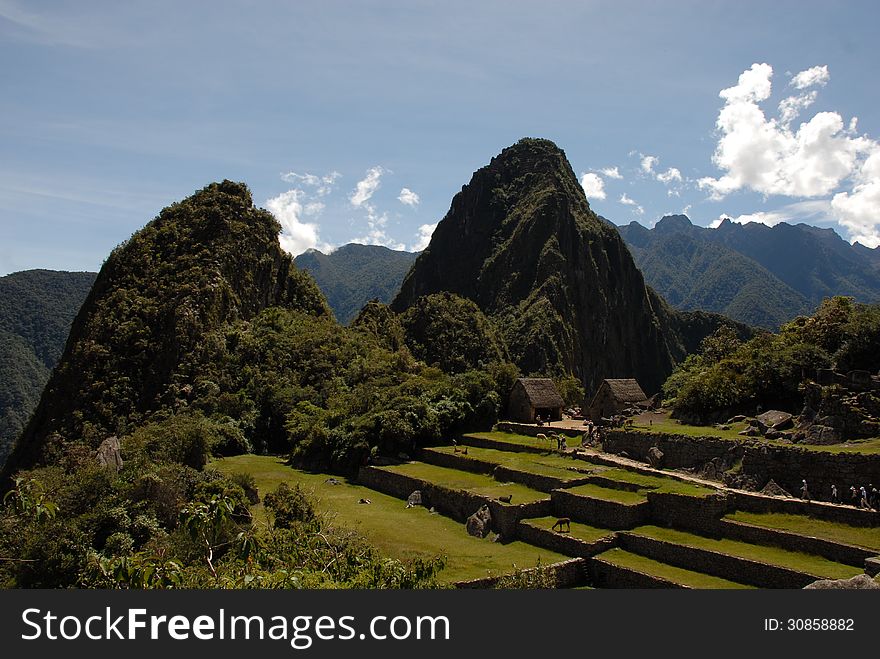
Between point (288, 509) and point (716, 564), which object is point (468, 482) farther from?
point (716, 564)

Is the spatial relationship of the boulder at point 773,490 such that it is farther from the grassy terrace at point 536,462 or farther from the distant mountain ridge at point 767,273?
the distant mountain ridge at point 767,273

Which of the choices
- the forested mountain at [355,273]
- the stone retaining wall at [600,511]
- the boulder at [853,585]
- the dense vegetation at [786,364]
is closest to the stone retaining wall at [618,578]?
the stone retaining wall at [600,511]

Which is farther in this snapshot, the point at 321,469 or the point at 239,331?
the point at 239,331

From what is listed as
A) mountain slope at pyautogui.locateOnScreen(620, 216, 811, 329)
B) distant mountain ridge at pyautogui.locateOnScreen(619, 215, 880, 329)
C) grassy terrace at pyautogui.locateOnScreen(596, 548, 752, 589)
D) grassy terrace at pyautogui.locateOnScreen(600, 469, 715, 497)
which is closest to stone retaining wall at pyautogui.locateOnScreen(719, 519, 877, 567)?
grassy terrace at pyautogui.locateOnScreen(600, 469, 715, 497)

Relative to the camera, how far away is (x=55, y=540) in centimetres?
1521

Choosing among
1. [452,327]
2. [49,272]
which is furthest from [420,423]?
[49,272]

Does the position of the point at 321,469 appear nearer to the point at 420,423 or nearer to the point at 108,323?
the point at 420,423

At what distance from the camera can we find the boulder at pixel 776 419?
20.5 meters

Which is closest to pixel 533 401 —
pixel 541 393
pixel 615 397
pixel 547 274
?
pixel 541 393

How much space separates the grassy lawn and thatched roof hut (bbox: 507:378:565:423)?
40.5 feet

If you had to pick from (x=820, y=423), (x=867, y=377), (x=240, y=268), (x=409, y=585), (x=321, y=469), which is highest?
(x=240, y=268)

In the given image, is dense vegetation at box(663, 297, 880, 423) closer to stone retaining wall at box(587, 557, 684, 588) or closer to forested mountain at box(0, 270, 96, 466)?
stone retaining wall at box(587, 557, 684, 588)

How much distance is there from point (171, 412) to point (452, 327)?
139 ft

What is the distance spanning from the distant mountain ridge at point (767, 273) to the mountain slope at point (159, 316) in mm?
116371
